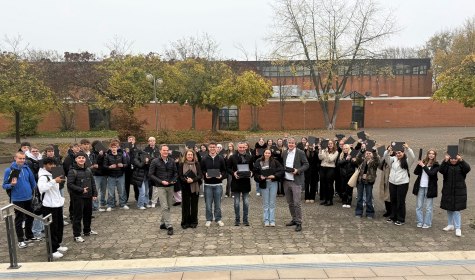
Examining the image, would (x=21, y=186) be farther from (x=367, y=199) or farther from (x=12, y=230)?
→ (x=367, y=199)

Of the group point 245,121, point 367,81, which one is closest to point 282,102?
point 245,121

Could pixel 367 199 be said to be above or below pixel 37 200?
below

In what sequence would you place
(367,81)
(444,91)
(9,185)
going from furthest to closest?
(367,81), (444,91), (9,185)

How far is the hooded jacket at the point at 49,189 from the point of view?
20.4 feet

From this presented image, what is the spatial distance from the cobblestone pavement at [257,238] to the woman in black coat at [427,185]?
24cm

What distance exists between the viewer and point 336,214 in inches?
339

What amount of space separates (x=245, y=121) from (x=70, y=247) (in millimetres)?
30971

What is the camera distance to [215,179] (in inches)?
301

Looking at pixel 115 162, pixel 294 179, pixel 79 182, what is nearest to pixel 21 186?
pixel 79 182

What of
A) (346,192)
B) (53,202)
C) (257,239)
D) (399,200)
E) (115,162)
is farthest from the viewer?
(346,192)

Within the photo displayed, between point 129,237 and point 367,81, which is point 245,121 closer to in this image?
point 367,81

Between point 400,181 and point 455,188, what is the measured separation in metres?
0.99

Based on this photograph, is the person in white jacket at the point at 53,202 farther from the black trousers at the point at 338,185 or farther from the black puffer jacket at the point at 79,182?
A: the black trousers at the point at 338,185

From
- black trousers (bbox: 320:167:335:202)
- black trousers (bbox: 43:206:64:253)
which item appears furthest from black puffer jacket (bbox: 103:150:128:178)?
black trousers (bbox: 320:167:335:202)
